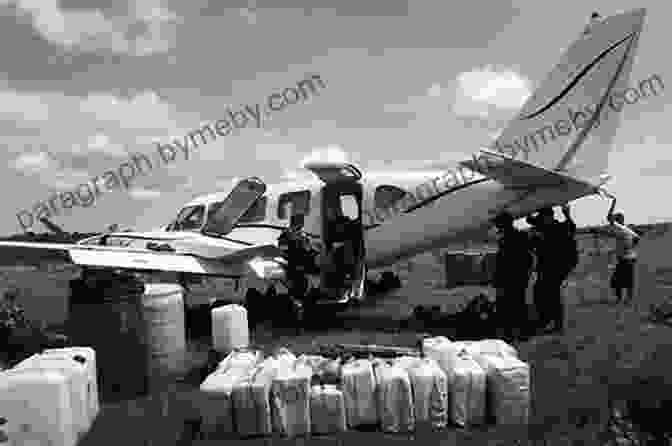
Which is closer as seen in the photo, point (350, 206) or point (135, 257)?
point (135, 257)

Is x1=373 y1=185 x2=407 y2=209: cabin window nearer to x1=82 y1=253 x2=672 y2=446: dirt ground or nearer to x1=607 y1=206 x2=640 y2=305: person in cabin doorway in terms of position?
x1=82 y1=253 x2=672 y2=446: dirt ground

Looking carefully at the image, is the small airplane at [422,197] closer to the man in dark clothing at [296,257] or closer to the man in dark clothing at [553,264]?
the man in dark clothing at [296,257]

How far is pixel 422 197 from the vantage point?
11.5 meters

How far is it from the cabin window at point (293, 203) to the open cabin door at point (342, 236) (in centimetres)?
41

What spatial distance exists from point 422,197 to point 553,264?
3.37 m

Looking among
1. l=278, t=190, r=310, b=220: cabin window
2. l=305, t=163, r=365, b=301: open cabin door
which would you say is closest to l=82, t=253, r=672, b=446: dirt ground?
l=305, t=163, r=365, b=301: open cabin door

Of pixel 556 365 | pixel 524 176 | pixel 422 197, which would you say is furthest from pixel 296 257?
pixel 556 365

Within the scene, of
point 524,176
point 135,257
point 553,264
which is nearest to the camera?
point 553,264

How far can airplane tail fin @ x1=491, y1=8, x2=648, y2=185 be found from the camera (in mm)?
9914

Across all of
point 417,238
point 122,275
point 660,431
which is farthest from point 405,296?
point 660,431

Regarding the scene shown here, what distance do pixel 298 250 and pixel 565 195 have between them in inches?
188

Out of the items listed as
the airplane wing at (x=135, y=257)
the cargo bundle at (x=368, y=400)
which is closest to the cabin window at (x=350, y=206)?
the airplane wing at (x=135, y=257)

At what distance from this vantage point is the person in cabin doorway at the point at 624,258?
1095 centimetres

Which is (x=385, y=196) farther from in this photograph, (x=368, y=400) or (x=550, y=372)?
(x=368, y=400)
